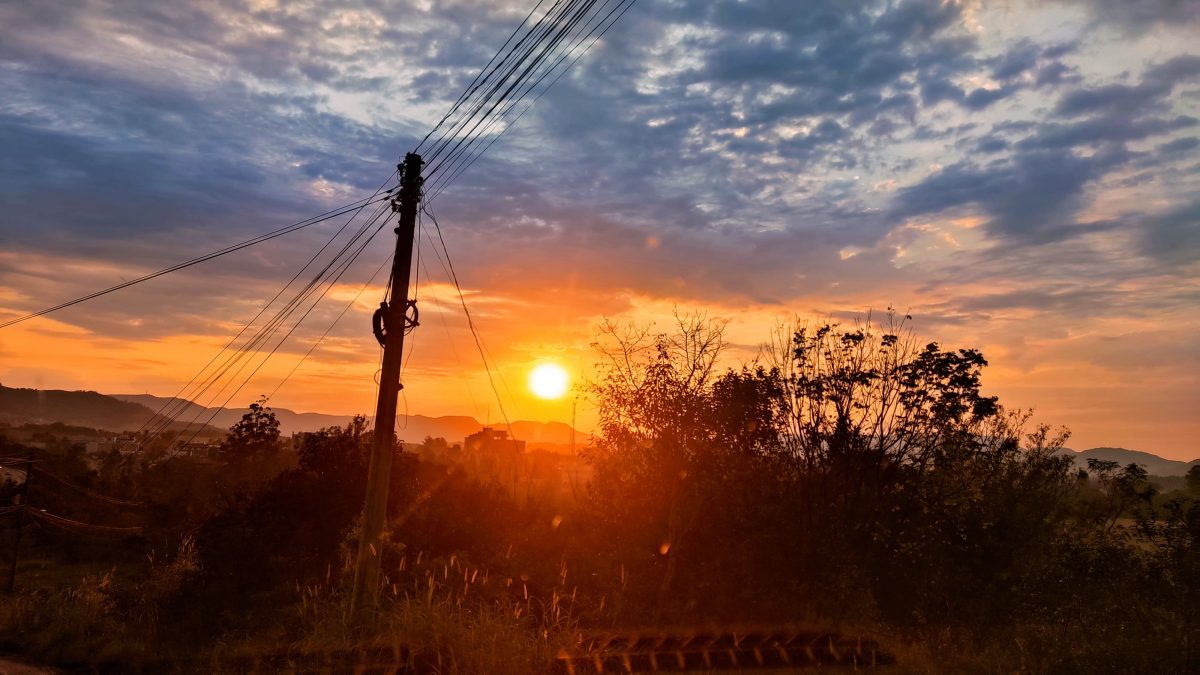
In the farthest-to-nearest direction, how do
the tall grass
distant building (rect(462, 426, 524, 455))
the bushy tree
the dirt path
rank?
1. distant building (rect(462, 426, 524, 455))
2. the bushy tree
3. the dirt path
4. the tall grass

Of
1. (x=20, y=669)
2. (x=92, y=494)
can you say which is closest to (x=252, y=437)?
(x=92, y=494)

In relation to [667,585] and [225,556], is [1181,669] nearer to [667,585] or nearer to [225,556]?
[667,585]

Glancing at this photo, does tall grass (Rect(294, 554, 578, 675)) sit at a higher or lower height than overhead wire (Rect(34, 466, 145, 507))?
higher

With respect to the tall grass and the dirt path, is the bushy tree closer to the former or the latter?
the dirt path

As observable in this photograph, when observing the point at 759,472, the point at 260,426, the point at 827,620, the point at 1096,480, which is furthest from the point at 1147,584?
the point at 260,426

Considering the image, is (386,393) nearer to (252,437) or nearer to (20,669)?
(20,669)

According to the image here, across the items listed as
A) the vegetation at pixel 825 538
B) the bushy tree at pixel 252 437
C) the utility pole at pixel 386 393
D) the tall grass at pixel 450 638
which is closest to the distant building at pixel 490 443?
the bushy tree at pixel 252 437

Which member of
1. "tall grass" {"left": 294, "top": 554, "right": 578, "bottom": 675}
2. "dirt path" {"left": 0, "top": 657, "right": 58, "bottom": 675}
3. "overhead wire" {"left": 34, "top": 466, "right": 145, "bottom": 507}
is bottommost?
"dirt path" {"left": 0, "top": 657, "right": 58, "bottom": 675}

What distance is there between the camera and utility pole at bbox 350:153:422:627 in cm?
1234

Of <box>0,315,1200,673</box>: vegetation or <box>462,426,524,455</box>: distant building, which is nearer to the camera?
<box>0,315,1200,673</box>: vegetation

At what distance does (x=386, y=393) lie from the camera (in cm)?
1326

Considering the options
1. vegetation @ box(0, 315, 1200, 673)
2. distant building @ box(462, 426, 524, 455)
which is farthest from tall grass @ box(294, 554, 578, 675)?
distant building @ box(462, 426, 524, 455)

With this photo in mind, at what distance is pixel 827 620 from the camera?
18328 millimetres

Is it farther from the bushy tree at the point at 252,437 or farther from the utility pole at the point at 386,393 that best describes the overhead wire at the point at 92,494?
the utility pole at the point at 386,393
